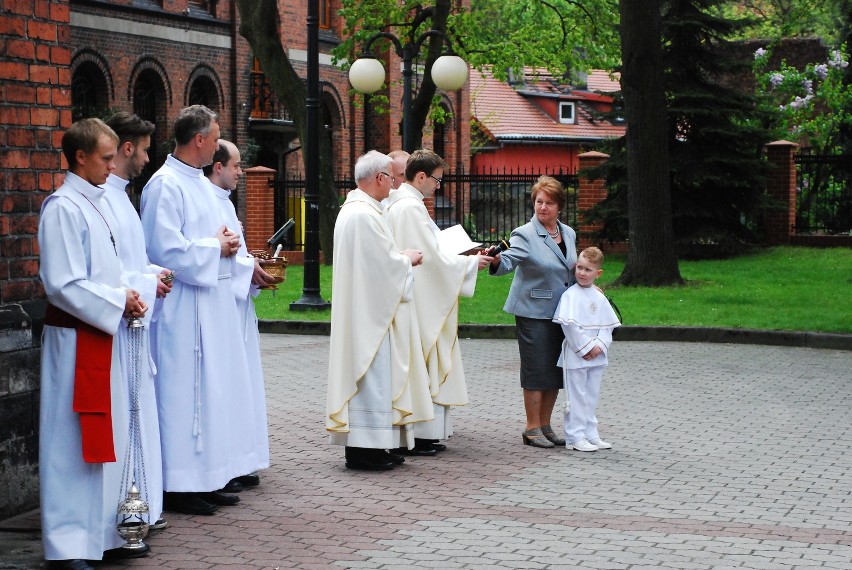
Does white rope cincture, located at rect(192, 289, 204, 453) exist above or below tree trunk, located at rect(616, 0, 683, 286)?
below

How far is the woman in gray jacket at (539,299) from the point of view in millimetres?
9859

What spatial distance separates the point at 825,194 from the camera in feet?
98.8

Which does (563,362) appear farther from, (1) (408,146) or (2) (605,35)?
(2) (605,35)

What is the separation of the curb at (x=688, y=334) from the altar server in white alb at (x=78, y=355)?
1083 centimetres

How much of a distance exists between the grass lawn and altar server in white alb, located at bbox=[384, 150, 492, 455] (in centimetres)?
781

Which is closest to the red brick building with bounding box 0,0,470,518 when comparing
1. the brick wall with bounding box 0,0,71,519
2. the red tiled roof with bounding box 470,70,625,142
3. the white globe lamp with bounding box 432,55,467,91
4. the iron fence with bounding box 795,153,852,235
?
the brick wall with bounding box 0,0,71,519

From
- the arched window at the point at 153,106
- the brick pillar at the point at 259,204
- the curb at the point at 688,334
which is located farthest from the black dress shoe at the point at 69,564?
the arched window at the point at 153,106

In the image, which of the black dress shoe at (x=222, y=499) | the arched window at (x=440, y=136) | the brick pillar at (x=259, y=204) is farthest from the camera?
the arched window at (x=440, y=136)

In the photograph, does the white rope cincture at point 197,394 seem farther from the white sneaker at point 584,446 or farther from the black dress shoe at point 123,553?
the white sneaker at point 584,446

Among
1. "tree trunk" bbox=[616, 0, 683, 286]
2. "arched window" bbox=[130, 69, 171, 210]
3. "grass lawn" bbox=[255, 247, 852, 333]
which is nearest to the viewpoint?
"grass lawn" bbox=[255, 247, 852, 333]

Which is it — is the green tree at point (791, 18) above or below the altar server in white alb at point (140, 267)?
above

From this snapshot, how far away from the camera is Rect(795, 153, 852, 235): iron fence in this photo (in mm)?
29875

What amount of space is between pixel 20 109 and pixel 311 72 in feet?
42.0

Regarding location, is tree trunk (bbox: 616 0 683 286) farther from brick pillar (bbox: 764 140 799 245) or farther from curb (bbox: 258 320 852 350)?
brick pillar (bbox: 764 140 799 245)
